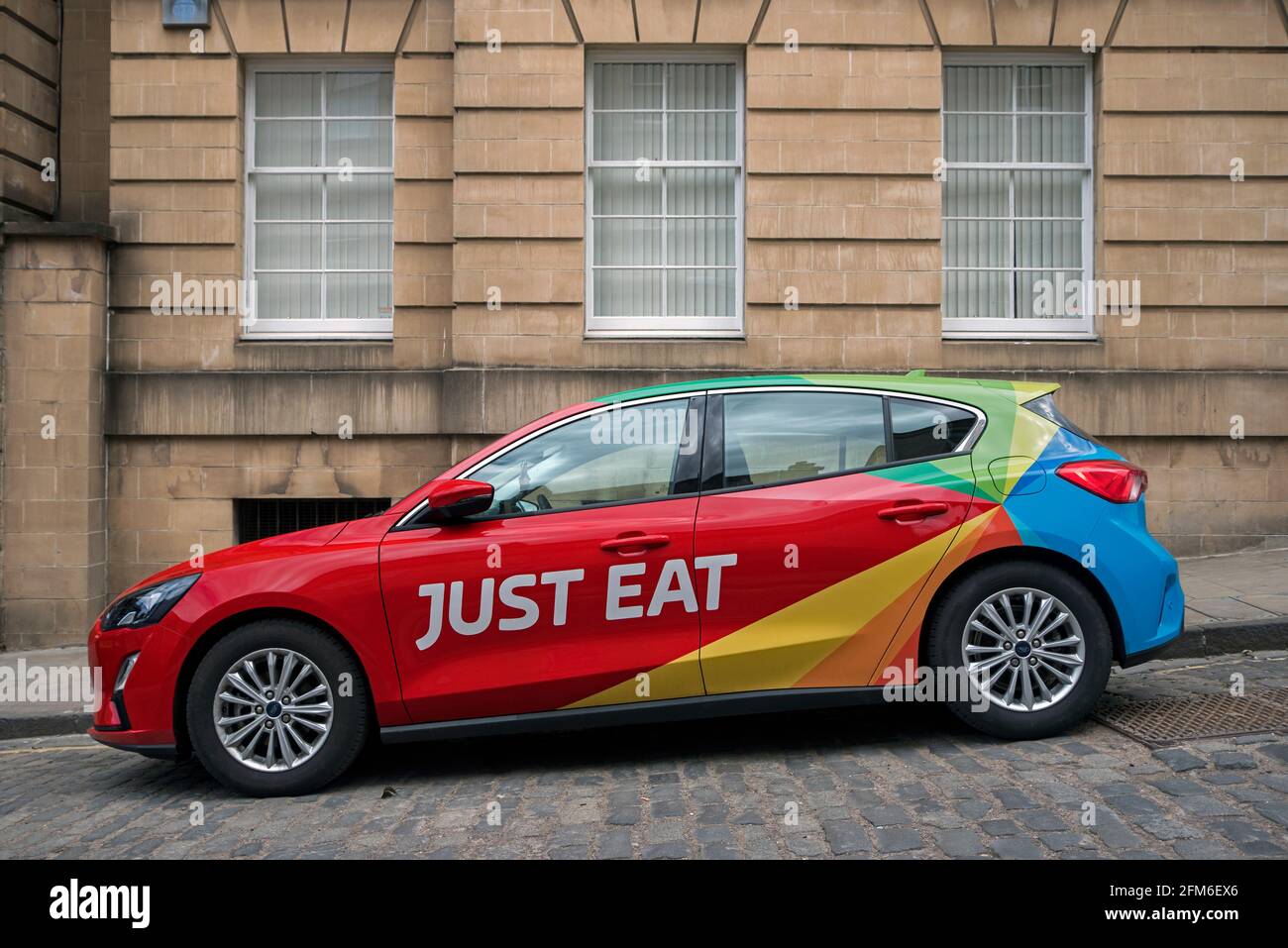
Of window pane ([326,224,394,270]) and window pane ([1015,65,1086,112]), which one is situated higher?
window pane ([1015,65,1086,112])

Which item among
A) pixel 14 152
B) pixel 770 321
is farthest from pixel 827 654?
pixel 14 152

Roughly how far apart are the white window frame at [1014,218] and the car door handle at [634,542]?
6.05 metres

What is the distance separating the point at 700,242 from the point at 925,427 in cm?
554

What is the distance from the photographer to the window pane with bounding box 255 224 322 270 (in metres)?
10.5

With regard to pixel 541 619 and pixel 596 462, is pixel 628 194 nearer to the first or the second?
pixel 596 462

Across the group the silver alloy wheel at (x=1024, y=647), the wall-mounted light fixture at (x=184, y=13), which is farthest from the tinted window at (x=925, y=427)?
the wall-mounted light fixture at (x=184, y=13)

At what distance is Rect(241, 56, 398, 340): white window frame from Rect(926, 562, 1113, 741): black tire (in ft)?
22.0

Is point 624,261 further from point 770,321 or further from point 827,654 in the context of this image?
point 827,654

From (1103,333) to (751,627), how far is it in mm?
6425

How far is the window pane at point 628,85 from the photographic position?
10.3m

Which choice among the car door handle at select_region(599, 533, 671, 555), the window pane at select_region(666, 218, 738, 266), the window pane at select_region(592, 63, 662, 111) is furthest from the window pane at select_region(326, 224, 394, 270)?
the car door handle at select_region(599, 533, 671, 555)

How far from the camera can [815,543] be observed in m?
4.98

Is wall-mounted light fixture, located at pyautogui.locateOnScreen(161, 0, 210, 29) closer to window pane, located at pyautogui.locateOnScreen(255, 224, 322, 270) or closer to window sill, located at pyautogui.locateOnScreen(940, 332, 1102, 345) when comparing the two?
window pane, located at pyautogui.locateOnScreen(255, 224, 322, 270)
